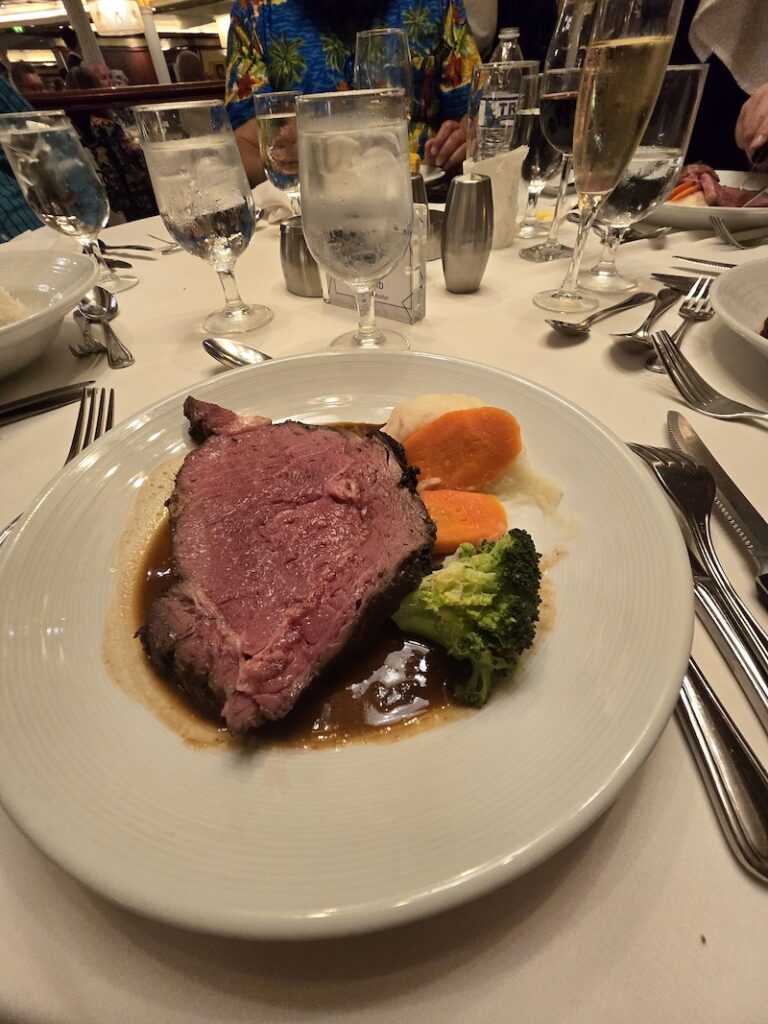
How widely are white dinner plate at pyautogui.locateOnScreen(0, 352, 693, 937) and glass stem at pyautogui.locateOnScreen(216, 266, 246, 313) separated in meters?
1.31

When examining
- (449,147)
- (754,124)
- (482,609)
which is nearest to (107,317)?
(482,609)

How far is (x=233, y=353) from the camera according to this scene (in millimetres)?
1896

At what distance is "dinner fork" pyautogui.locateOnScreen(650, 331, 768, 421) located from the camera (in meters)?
1.50

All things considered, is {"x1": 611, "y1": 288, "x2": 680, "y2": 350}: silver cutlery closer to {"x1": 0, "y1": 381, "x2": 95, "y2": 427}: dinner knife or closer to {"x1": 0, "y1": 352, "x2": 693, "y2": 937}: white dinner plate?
{"x1": 0, "y1": 352, "x2": 693, "y2": 937}: white dinner plate

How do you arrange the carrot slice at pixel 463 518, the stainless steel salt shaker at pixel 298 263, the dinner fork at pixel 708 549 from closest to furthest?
1. the dinner fork at pixel 708 549
2. the carrot slice at pixel 463 518
3. the stainless steel salt shaker at pixel 298 263

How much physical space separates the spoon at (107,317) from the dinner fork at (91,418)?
0.70 feet

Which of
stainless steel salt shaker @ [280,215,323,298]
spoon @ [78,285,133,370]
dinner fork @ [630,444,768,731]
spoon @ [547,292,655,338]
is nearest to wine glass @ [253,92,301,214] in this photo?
stainless steel salt shaker @ [280,215,323,298]

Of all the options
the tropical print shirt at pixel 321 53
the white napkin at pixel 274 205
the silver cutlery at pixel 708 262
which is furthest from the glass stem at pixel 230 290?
the tropical print shirt at pixel 321 53

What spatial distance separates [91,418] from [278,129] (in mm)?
1760

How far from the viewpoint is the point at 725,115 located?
4766 mm

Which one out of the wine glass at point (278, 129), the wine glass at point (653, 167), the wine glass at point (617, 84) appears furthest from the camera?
the wine glass at point (278, 129)

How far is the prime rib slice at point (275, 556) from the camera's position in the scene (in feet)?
3.06

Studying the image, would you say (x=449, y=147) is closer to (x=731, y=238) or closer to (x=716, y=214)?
(x=716, y=214)

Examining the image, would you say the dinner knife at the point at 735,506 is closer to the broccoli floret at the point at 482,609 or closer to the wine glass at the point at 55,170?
the broccoli floret at the point at 482,609
